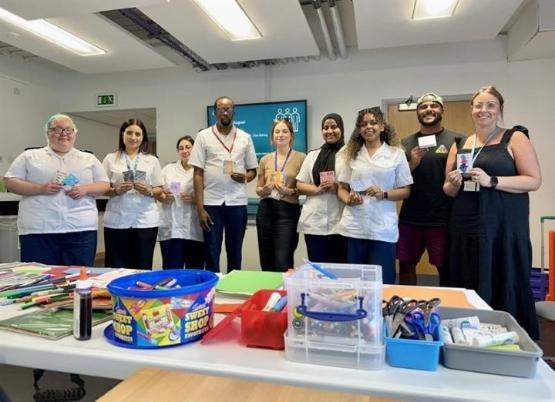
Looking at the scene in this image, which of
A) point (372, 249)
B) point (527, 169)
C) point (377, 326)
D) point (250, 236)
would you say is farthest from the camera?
point (250, 236)

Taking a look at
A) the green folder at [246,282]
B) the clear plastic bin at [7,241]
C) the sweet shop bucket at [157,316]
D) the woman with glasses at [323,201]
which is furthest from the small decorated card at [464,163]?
the clear plastic bin at [7,241]

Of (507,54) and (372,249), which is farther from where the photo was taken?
(507,54)

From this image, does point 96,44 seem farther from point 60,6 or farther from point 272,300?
point 272,300

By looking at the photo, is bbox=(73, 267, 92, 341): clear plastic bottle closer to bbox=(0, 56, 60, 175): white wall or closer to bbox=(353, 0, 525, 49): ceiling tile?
bbox=(353, 0, 525, 49): ceiling tile

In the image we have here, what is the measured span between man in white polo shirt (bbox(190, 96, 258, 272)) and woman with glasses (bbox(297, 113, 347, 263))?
461 mm

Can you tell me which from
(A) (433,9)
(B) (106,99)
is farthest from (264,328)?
(B) (106,99)

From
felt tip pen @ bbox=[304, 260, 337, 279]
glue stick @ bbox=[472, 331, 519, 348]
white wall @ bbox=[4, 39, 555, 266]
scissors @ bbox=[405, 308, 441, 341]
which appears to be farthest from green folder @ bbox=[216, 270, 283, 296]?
white wall @ bbox=[4, 39, 555, 266]

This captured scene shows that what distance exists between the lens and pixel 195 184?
2910 millimetres

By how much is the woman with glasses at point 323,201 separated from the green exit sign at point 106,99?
3.77 m

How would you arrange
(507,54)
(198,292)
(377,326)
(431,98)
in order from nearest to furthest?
(377,326), (198,292), (431,98), (507,54)

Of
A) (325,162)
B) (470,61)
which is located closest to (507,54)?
(470,61)

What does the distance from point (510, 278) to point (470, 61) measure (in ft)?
10.5

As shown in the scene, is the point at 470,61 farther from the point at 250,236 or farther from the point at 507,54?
the point at 250,236

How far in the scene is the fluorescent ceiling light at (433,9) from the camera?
3.20m
